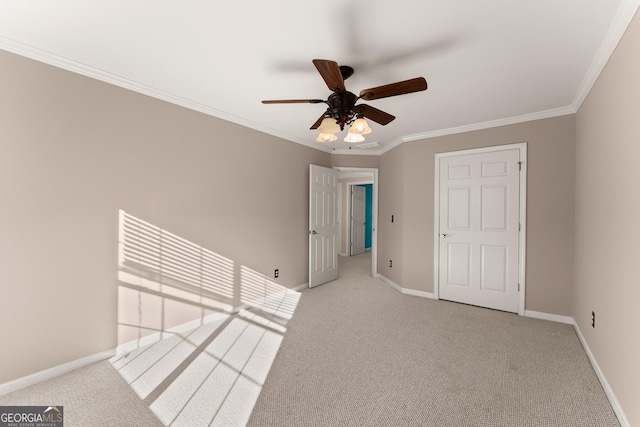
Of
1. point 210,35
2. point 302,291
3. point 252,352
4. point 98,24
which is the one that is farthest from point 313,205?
point 98,24

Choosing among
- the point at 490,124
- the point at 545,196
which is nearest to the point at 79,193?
the point at 490,124

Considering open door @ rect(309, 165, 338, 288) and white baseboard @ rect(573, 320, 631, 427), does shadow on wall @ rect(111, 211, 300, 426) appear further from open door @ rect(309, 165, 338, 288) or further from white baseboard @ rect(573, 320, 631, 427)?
white baseboard @ rect(573, 320, 631, 427)

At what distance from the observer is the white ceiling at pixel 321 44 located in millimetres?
1604

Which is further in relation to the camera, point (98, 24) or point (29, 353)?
point (29, 353)

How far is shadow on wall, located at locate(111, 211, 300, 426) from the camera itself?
1893mm

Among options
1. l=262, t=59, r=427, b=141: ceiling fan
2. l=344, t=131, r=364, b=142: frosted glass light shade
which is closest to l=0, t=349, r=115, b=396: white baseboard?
l=262, t=59, r=427, b=141: ceiling fan

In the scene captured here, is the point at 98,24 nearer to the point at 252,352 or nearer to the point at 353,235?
the point at 252,352

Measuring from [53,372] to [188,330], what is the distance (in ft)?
3.44

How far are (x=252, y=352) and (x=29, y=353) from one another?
5.24 ft

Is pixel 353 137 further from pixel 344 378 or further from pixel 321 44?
pixel 344 378

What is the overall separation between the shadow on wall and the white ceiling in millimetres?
1311

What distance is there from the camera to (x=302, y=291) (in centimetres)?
432
